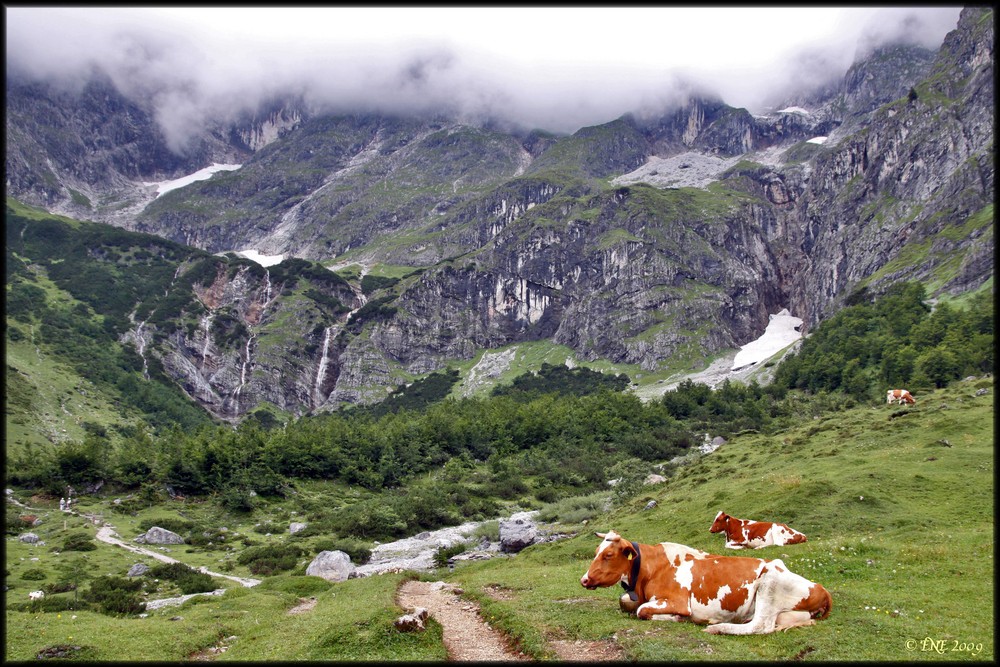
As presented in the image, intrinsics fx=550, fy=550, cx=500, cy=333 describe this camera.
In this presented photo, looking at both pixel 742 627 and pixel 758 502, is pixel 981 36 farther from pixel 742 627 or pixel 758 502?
pixel 742 627

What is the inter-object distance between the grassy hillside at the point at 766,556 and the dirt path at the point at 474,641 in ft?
1.19

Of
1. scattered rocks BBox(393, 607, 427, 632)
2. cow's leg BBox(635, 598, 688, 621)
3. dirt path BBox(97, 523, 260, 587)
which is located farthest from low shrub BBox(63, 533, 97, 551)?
cow's leg BBox(635, 598, 688, 621)

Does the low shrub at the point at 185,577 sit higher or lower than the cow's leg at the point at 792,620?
lower

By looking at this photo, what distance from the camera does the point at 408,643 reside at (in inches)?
546

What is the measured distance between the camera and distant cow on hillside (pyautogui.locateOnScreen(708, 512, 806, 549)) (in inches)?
843

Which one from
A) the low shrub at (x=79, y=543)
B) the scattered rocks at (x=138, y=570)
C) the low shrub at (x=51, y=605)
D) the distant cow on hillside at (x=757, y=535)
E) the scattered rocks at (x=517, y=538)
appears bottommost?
the scattered rocks at (x=517, y=538)

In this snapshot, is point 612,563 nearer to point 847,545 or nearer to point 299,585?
point 847,545

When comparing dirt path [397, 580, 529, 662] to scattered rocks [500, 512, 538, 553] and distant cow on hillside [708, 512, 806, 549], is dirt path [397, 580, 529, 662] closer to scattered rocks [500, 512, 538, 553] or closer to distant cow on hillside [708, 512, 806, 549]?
distant cow on hillside [708, 512, 806, 549]

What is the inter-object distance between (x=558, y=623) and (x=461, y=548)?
28.0 m

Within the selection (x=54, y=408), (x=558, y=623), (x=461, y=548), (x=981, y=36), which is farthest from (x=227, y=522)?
(x=981, y=36)

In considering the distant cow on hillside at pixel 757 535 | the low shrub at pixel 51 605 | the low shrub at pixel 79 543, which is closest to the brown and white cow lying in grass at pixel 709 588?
the distant cow on hillside at pixel 757 535

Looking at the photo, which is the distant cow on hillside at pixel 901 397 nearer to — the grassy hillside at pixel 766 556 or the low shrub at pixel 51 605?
the grassy hillside at pixel 766 556

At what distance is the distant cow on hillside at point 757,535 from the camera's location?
21.4 metres

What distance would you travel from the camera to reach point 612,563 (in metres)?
14.6
